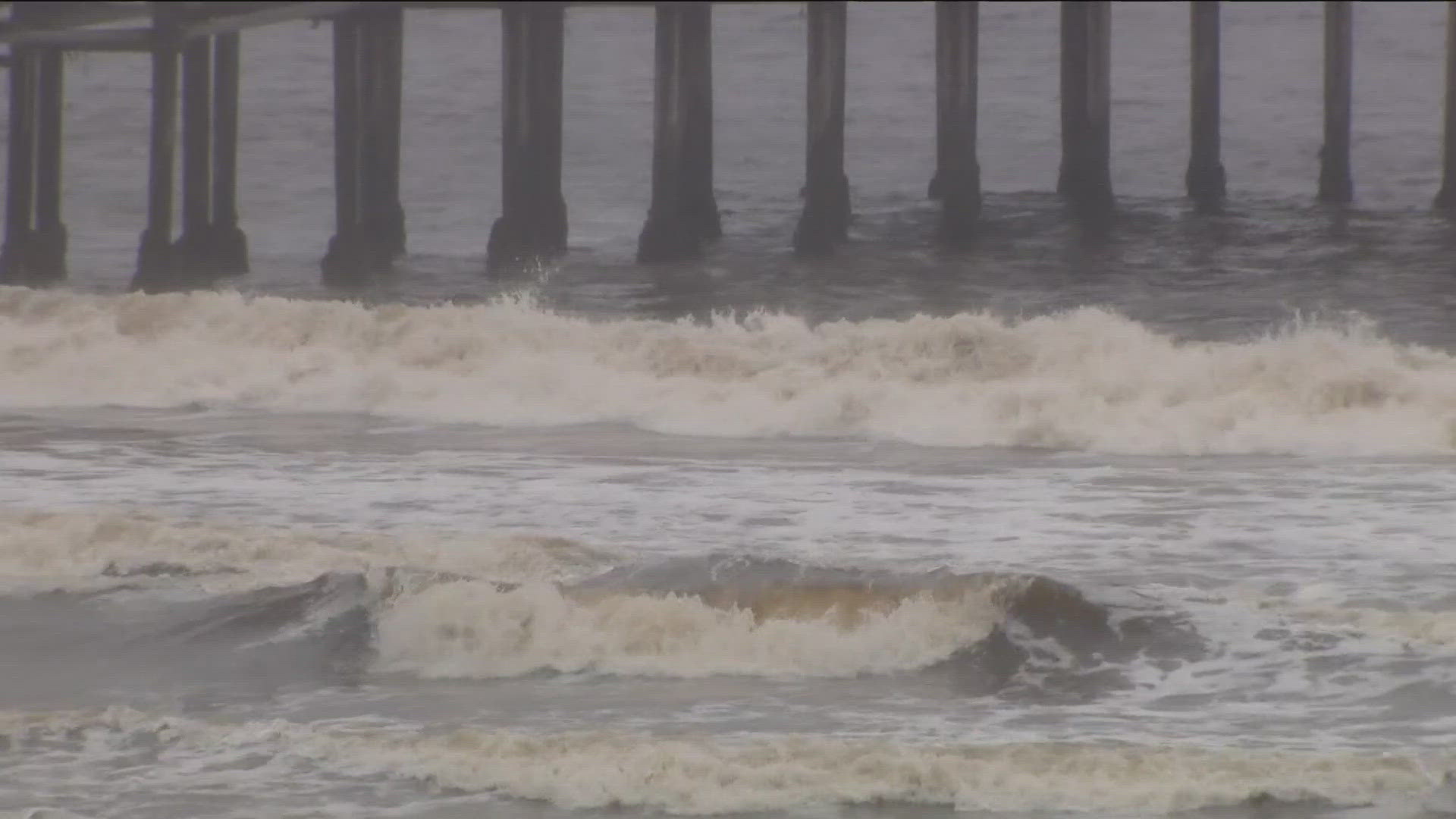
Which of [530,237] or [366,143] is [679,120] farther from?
[366,143]

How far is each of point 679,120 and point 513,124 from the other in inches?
49.5

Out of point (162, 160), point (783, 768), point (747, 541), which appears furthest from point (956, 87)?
point (783, 768)

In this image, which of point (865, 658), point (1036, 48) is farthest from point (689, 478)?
point (1036, 48)

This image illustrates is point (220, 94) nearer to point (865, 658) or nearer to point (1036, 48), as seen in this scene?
point (865, 658)

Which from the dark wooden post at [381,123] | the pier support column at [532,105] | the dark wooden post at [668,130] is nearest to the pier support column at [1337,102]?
the dark wooden post at [668,130]

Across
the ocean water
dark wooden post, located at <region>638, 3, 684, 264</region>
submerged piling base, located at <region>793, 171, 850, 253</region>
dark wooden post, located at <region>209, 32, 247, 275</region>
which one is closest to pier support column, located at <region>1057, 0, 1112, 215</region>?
the ocean water

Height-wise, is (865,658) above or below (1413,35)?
below

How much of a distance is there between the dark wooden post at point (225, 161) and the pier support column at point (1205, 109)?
806cm

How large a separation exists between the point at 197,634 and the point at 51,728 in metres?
1.04

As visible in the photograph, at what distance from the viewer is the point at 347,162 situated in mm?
19562

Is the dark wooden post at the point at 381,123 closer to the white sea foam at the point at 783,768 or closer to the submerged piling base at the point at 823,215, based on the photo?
the submerged piling base at the point at 823,215

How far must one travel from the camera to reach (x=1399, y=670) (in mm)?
5840

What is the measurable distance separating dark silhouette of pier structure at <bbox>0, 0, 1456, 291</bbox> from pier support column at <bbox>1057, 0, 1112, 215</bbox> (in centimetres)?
2

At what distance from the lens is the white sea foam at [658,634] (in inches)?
240
